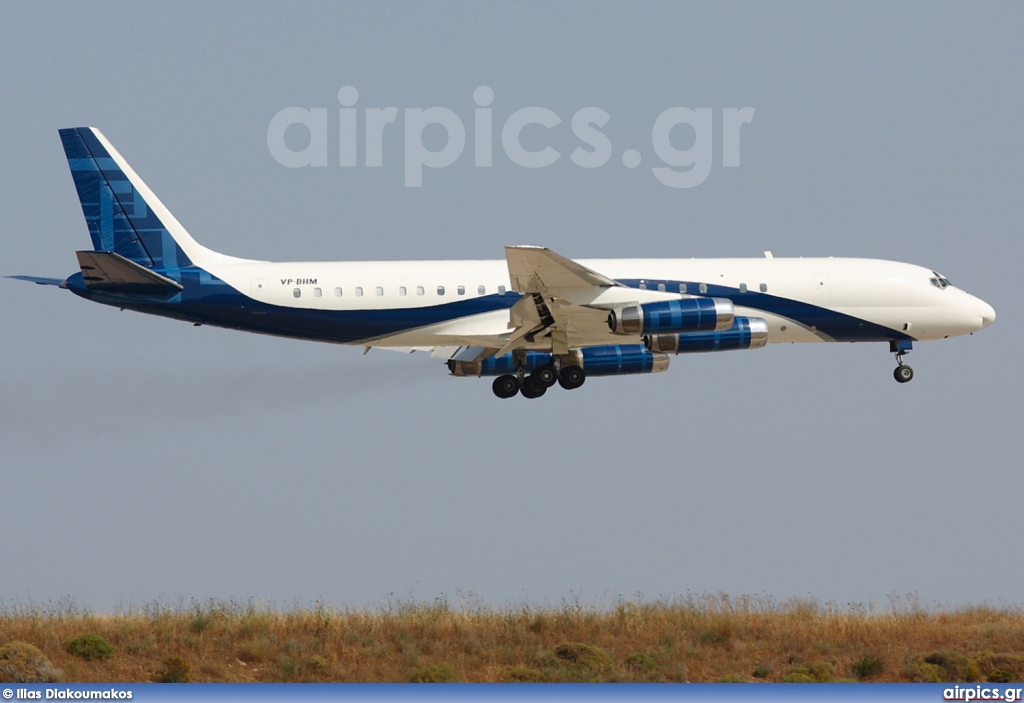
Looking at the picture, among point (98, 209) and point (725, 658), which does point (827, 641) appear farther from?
point (98, 209)

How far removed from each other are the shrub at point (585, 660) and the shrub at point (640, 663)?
1.22ft

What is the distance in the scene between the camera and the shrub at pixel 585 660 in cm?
3466

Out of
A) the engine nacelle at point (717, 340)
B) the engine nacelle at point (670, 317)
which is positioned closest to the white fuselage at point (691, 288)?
the engine nacelle at point (670, 317)

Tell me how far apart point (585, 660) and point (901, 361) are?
74.1 ft

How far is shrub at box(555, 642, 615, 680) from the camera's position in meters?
34.7

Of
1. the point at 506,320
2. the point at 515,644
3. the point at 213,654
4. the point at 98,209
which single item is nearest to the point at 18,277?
the point at 98,209

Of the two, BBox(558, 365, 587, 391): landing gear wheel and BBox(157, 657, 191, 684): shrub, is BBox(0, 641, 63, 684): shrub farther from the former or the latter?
BBox(558, 365, 587, 391): landing gear wheel

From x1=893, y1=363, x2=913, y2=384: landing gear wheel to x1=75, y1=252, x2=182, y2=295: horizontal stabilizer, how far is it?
24590 millimetres

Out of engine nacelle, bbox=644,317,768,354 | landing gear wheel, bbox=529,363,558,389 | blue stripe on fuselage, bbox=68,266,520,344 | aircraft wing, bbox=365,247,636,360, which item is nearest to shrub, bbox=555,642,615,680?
aircraft wing, bbox=365,247,636,360

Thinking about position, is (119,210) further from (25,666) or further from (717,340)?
(25,666)

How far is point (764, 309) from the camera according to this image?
50125mm

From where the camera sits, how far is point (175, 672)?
1313 inches

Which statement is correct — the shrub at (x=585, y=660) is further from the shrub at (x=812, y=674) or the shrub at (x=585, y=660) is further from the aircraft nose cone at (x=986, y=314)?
the aircraft nose cone at (x=986, y=314)

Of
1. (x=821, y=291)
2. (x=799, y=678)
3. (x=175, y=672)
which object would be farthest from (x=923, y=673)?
(x=821, y=291)
